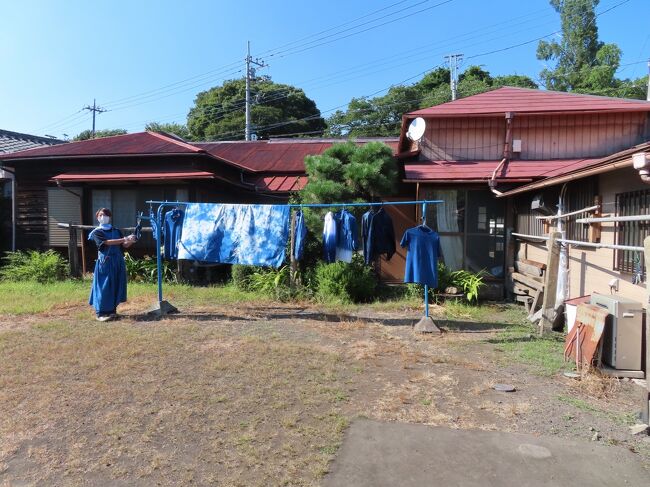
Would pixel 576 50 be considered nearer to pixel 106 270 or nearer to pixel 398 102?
pixel 398 102

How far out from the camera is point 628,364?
4.89 metres

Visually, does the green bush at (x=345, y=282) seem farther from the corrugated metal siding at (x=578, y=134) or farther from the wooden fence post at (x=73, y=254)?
the wooden fence post at (x=73, y=254)

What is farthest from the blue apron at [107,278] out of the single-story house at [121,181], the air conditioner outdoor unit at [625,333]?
the air conditioner outdoor unit at [625,333]

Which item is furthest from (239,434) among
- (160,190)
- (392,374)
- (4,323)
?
(160,190)

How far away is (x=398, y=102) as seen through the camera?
32781 mm

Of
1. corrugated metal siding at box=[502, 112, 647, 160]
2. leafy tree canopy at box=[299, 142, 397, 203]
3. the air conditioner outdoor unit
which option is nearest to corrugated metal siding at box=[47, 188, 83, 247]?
leafy tree canopy at box=[299, 142, 397, 203]

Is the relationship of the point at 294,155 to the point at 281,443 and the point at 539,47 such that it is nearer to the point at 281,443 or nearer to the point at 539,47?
the point at 281,443

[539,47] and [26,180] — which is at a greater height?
[539,47]

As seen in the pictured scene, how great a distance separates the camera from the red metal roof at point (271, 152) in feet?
46.5

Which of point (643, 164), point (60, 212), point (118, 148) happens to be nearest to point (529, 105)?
point (643, 164)

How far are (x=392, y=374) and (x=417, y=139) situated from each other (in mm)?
6820

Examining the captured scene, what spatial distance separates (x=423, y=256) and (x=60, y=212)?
10.6 metres

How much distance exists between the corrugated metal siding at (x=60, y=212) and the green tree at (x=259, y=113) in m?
22.8

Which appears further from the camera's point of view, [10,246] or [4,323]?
[10,246]
